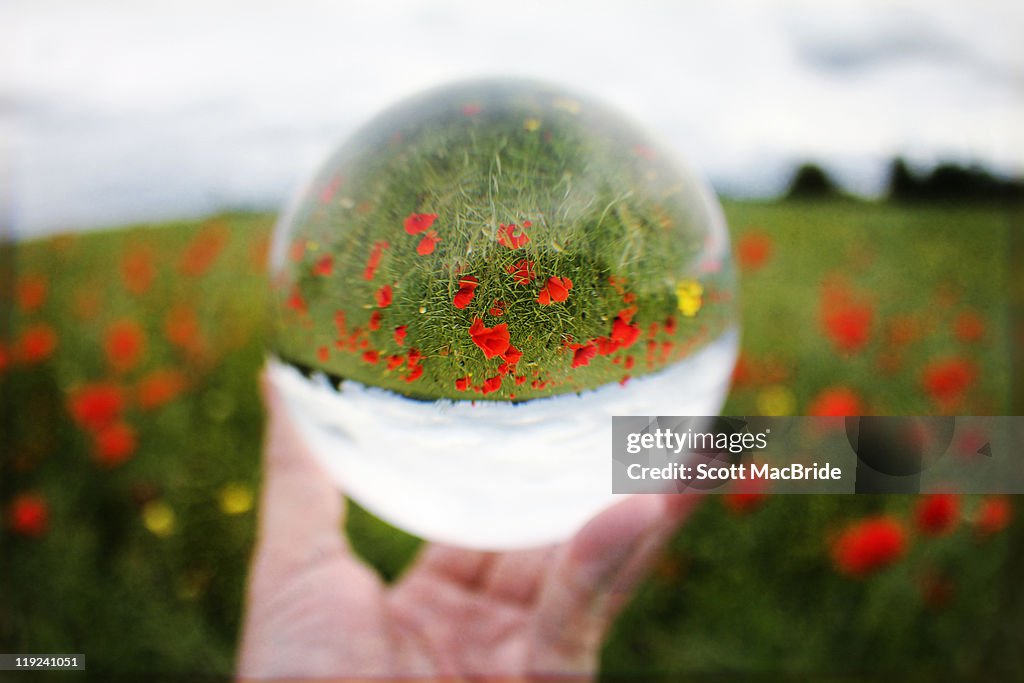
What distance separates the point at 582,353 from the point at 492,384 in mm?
69

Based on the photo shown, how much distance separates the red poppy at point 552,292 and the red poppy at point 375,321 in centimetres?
12

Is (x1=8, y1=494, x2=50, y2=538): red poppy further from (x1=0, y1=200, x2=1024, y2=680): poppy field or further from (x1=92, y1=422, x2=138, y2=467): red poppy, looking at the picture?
(x1=92, y1=422, x2=138, y2=467): red poppy

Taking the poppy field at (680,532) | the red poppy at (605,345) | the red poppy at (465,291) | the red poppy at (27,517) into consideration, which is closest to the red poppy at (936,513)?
the poppy field at (680,532)

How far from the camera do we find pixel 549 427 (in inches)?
21.6

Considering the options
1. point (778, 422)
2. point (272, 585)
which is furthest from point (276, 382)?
point (778, 422)

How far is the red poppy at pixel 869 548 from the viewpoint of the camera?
103cm

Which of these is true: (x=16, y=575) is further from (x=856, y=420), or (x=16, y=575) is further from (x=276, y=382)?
(x=856, y=420)

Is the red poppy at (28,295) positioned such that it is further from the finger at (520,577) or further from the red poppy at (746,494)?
the red poppy at (746,494)

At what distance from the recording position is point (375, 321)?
548mm

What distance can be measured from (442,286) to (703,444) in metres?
0.32

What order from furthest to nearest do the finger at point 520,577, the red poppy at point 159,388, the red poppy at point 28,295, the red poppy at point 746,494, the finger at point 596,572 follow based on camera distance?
the red poppy at point 28,295, the red poppy at point 159,388, the red poppy at point 746,494, the finger at point 520,577, the finger at point 596,572

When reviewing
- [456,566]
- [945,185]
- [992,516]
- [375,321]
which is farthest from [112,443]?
[945,185]

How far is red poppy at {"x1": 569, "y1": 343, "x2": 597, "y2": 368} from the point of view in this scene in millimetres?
532

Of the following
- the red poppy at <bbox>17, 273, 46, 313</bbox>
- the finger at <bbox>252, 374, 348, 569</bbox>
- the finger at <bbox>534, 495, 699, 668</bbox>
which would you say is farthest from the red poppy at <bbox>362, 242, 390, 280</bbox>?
the red poppy at <bbox>17, 273, 46, 313</bbox>
